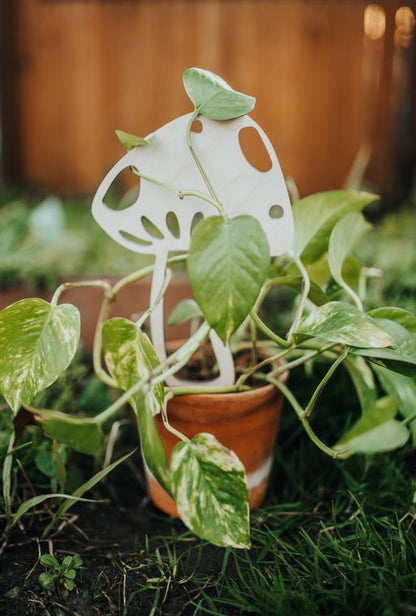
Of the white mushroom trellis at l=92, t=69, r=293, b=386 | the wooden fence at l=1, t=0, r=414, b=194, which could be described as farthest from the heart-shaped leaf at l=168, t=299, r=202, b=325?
the wooden fence at l=1, t=0, r=414, b=194

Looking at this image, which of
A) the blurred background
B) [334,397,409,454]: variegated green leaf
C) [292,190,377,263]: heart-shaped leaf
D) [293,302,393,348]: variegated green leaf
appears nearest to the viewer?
[334,397,409,454]: variegated green leaf

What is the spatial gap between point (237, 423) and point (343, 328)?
253 mm

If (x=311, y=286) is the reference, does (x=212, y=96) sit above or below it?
above

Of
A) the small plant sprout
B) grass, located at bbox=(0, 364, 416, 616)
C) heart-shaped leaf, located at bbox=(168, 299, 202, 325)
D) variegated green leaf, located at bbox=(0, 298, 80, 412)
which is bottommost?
grass, located at bbox=(0, 364, 416, 616)

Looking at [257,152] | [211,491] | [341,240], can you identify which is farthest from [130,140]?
[257,152]

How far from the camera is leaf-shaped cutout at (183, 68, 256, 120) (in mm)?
735

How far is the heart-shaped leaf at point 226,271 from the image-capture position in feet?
2.07

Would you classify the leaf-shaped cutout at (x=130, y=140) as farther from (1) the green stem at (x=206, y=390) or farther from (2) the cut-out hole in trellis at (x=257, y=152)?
(2) the cut-out hole in trellis at (x=257, y=152)

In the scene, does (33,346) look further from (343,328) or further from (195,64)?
(195,64)

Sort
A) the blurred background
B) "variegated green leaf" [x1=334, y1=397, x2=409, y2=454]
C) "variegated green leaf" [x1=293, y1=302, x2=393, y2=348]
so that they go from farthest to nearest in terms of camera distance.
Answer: the blurred background
"variegated green leaf" [x1=293, y1=302, x2=393, y2=348]
"variegated green leaf" [x1=334, y1=397, x2=409, y2=454]

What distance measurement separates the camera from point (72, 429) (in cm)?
62

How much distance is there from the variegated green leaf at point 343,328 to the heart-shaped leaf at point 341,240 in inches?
5.0

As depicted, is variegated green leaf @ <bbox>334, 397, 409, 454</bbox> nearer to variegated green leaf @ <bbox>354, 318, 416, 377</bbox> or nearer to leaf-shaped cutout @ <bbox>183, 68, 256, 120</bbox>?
variegated green leaf @ <bbox>354, 318, 416, 377</bbox>

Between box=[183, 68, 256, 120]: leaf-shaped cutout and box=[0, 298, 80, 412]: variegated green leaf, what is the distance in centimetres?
33
